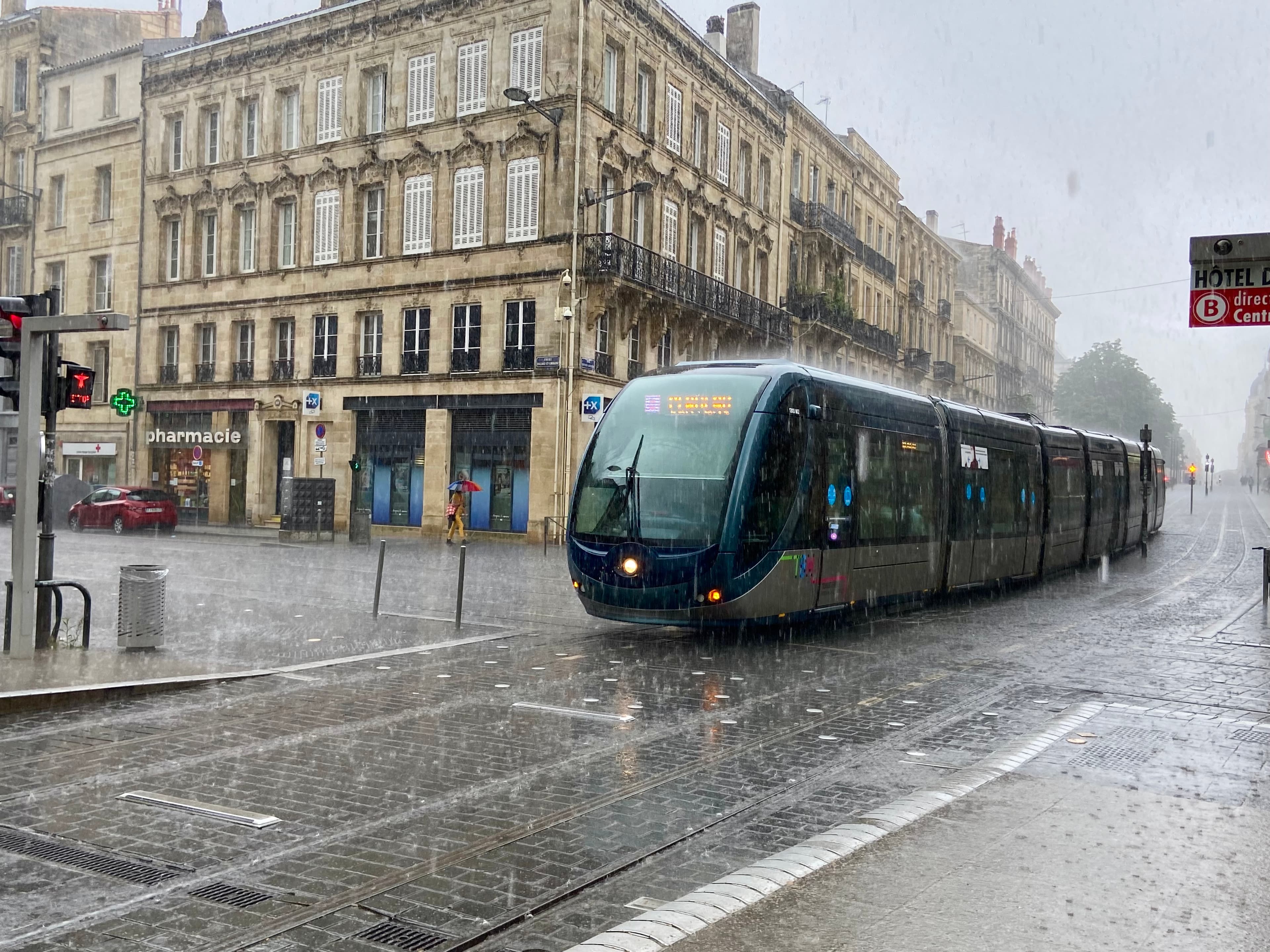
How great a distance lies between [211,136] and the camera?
134 ft

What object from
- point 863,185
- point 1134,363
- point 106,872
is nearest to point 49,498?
point 106,872

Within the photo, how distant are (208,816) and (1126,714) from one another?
656 cm

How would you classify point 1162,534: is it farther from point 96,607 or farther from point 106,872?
point 106,872

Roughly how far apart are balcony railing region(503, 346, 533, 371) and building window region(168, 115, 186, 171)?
601 inches

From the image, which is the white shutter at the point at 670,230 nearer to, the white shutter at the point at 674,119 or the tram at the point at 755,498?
the white shutter at the point at 674,119

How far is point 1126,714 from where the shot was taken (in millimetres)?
9242

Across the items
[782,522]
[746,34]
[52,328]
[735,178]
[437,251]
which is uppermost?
[746,34]

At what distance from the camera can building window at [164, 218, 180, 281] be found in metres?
41.5

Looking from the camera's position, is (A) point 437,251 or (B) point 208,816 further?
(A) point 437,251

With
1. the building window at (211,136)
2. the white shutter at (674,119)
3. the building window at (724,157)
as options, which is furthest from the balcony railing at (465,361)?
the building window at (211,136)

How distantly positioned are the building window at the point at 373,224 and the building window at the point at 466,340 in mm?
3803

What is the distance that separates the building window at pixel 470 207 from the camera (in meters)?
34.4

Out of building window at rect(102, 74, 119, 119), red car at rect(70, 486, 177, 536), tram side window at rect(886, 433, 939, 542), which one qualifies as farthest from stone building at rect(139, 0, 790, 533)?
tram side window at rect(886, 433, 939, 542)

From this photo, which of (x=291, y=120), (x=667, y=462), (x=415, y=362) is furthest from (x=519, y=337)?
(x=667, y=462)
